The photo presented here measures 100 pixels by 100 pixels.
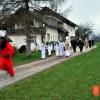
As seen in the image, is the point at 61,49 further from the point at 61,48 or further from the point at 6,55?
the point at 6,55

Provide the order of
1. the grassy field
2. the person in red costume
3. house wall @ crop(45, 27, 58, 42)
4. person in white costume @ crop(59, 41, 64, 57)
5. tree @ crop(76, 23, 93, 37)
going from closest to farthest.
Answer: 1. the grassy field
2. the person in red costume
3. person in white costume @ crop(59, 41, 64, 57)
4. house wall @ crop(45, 27, 58, 42)
5. tree @ crop(76, 23, 93, 37)

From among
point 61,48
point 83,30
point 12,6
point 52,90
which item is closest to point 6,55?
point 52,90

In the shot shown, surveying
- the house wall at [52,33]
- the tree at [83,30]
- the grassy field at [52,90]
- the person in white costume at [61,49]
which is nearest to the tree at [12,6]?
the person in white costume at [61,49]

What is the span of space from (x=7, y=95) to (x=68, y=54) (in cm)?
2730

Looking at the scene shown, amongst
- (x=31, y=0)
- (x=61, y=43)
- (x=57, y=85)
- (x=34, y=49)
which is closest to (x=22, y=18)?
(x=31, y=0)

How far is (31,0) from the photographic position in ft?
146

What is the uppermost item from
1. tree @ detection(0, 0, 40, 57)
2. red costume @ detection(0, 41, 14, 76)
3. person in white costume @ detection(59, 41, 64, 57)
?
tree @ detection(0, 0, 40, 57)

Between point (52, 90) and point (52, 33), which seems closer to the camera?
point (52, 90)

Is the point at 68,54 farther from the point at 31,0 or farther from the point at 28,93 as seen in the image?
the point at 28,93

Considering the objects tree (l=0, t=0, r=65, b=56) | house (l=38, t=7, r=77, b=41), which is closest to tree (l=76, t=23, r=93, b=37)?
house (l=38, t=7, r=77, b=41)

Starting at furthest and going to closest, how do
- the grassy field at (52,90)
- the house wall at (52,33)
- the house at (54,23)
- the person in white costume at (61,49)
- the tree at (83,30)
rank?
the tree at (83,30) < the house wall at (52,33) < the house at (54,23) < the person in white costume at (61,49) < the grassy field at (52,90)

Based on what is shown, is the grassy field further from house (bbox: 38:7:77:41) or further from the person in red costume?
house (bbox: 38:7:77:41)

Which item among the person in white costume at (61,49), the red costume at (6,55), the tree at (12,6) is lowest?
the person in white costume at (61,49)

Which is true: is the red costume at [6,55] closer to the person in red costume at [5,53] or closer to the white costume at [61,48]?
the person in red costume at [5,53]
